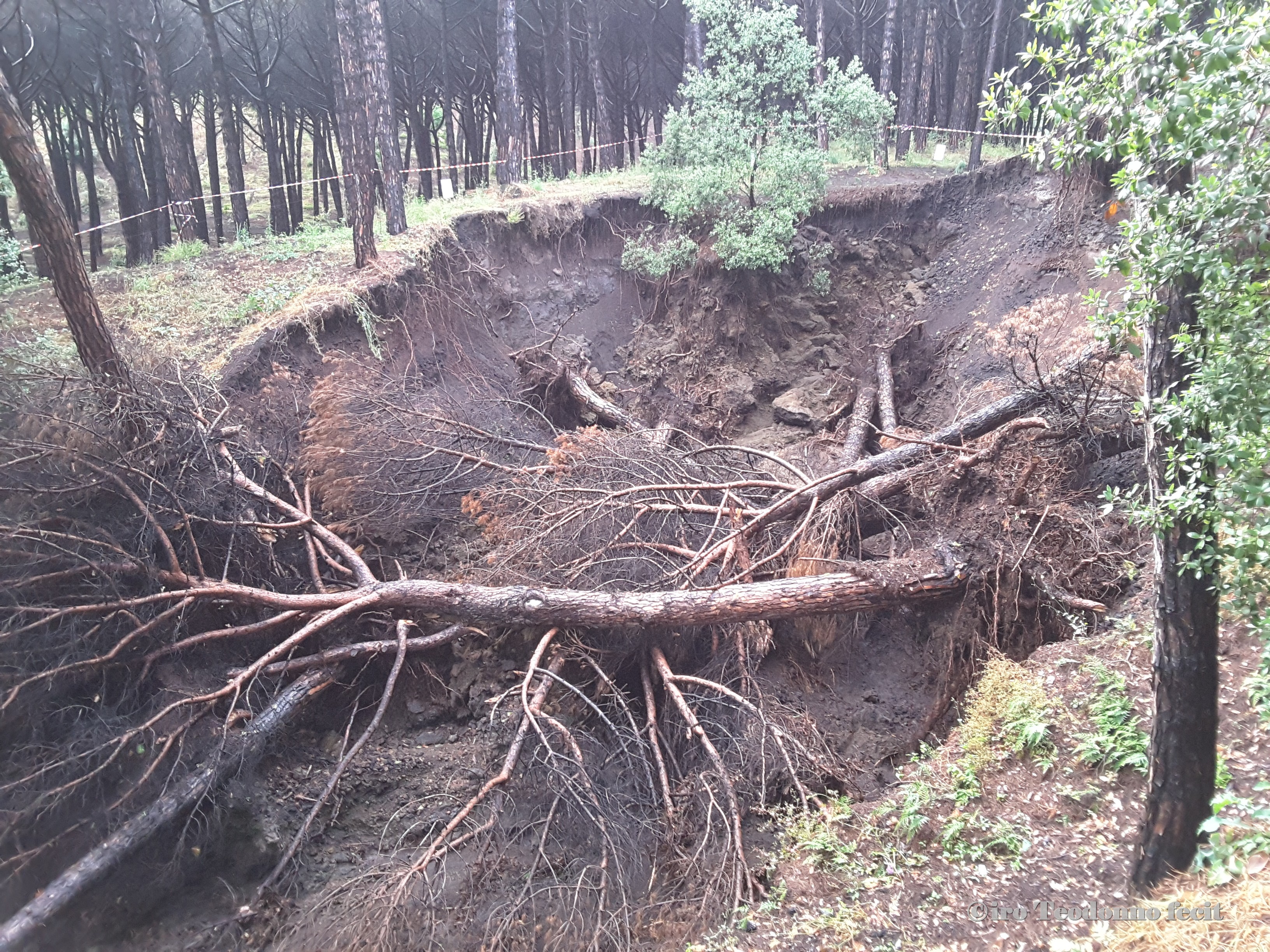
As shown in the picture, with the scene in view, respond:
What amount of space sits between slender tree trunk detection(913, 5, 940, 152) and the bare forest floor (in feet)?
26.4

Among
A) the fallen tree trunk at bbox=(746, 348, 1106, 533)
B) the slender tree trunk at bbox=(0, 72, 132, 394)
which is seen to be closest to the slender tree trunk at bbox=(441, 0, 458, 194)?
the slender tree trunk at bbox=(0, 72, 132, 394)

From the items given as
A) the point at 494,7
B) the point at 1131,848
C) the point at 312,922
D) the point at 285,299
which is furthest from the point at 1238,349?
the point at 494,7

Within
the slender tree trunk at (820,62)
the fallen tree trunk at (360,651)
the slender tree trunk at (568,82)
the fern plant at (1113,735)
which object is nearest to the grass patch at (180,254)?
the fallen tree trunk at (360,651)

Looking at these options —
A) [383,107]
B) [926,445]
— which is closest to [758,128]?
[383,107]

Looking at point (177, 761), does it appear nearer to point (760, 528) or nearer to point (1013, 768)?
point (760, 528)

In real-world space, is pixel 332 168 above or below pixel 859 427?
above

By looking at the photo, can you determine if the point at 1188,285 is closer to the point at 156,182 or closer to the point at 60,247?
the point at 60,247

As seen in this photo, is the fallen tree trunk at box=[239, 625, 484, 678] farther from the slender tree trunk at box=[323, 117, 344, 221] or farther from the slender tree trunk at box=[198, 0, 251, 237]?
the slender tree trunk at box=[323, 117, 344, 221]

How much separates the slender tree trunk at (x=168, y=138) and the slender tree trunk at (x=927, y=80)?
635 inches

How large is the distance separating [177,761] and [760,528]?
4.70m

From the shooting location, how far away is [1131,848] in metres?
3.64

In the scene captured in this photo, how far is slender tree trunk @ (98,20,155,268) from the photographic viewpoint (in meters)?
15.0

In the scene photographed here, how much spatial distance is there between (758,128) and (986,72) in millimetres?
10917

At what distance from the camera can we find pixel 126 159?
51.2 ft
